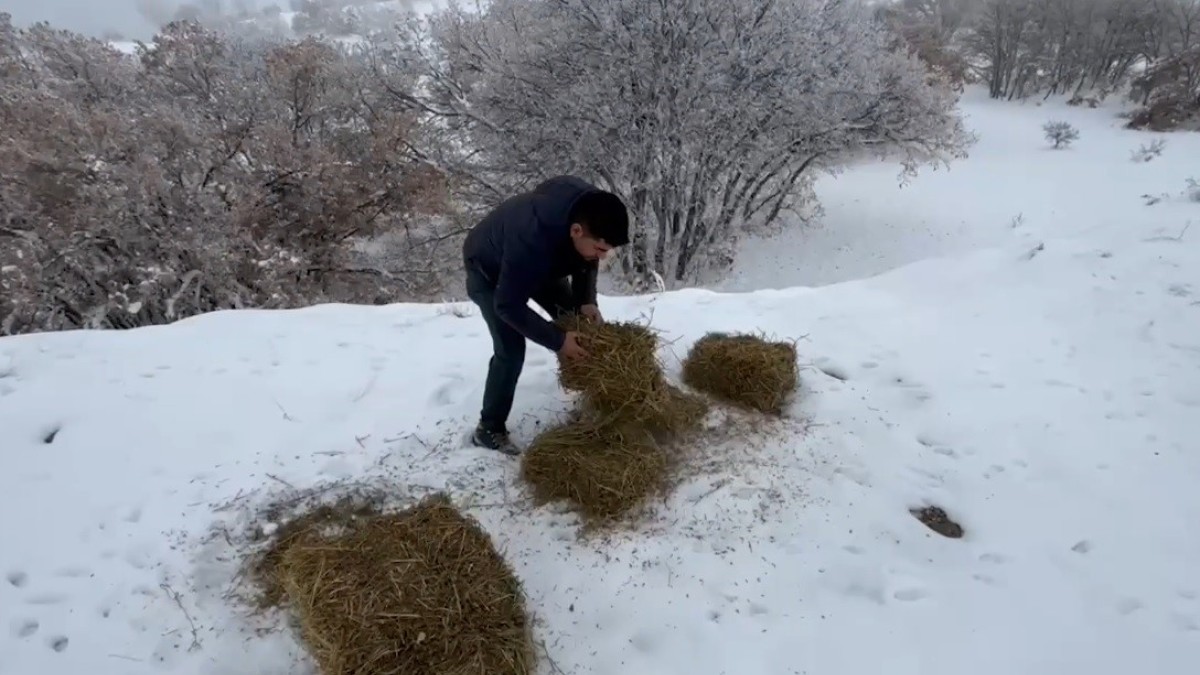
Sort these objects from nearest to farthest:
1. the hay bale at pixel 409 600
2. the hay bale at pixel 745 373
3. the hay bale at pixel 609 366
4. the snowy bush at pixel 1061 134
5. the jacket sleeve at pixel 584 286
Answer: the hay bale at pixel 409 600, the hay bale at pixel 609 366, the jacket sleeve at pixel 584 286, the hay bale at pixel 745 373, the snowy bush at pixel 1061 134

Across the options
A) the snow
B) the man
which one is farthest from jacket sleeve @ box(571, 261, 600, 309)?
the snow

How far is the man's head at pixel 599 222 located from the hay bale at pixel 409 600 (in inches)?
46.4

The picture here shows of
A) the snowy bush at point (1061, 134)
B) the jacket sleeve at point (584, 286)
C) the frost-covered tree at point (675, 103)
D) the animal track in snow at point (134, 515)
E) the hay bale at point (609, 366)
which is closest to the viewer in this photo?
the animal track in snow at point (134, 515)

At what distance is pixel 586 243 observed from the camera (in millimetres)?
2479

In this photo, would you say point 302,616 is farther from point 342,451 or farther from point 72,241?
point 72,241

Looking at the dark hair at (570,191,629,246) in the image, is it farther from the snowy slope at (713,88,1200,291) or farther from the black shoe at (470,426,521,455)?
the snowy slope at (713,88,1200,291)

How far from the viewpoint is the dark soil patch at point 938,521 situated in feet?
8.73

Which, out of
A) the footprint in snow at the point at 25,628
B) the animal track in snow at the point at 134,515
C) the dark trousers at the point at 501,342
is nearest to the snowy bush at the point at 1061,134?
the dark trousers at the point at 501,342

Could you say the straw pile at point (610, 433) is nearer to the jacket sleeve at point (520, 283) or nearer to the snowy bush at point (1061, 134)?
the jacket sleeve at point (520, 283)

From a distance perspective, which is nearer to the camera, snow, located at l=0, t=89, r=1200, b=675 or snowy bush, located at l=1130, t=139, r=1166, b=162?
snow, located at l=0, t=89, r=1200, b=675

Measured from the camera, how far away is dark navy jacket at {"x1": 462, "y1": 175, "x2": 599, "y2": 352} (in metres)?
2.49

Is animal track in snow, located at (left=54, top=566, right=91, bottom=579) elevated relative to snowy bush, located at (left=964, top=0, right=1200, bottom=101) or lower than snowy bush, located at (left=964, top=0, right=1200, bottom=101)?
lower

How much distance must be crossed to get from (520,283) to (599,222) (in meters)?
0.42

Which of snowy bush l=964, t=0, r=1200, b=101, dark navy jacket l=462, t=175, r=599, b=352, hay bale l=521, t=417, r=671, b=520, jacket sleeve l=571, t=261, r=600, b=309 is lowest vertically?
hay bale l=521, t=417, r=671, b=520
